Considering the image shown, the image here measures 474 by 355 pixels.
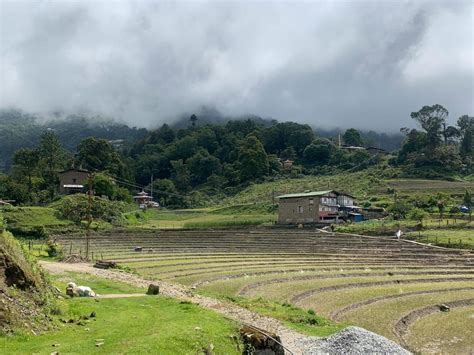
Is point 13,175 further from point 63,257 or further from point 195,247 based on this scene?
point 63,257

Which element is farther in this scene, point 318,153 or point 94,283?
point 318,153

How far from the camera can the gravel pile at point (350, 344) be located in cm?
1661

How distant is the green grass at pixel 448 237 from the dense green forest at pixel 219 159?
145ft

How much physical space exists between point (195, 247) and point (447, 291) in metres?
31.0

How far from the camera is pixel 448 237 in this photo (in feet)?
177

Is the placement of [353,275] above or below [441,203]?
below

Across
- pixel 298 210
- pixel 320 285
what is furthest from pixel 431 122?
pixel 320 285

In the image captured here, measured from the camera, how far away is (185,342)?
1448cm

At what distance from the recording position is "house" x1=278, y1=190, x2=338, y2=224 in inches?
3002

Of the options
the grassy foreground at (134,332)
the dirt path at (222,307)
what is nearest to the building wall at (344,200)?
the dirt path at (222,307)

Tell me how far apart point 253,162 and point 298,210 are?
4706 centimetres

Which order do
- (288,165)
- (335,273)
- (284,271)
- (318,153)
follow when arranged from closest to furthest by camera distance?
1. (335,273)
2. (284,271)
3. (288,165)
4. (318,153)

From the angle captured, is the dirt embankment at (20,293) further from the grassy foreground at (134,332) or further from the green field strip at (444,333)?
the green field strip at (444,333)

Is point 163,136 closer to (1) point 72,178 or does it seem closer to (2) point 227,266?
(1) point 72,178
